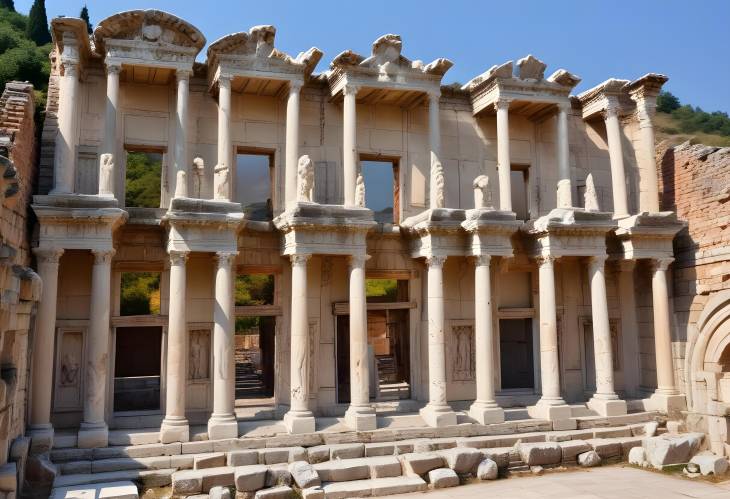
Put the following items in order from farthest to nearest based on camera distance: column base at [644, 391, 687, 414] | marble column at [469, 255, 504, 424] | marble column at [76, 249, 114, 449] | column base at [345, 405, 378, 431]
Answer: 1. column base at [644, 391, 687, 414]
2. marble column at [469, 255, 504, 424]
3. column base at [345, 405, 378, 431]
4. marble column at [76, 249, 114, 449]

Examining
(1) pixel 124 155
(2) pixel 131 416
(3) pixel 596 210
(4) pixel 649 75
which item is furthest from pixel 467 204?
(2) pixel 131 416

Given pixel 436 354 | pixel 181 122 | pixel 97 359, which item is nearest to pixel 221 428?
pixel 97 359

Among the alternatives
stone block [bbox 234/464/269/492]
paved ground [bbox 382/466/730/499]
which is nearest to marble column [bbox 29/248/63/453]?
stone block [bbox 234/464/269/492]

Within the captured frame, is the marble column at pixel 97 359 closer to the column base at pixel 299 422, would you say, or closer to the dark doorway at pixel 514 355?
the column base at pixel 299 422

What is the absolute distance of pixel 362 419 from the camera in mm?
13305

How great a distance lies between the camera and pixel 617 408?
14.8 m

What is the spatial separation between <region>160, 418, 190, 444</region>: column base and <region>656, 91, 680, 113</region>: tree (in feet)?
237

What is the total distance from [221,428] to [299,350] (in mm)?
2245

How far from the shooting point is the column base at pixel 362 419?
13.3 meters

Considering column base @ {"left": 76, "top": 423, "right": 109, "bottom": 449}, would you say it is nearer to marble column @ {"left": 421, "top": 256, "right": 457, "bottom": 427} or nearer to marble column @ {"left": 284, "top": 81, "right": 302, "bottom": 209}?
marble column @ {"left": 284, "top": 81, "right": 302, "bottom": 209}

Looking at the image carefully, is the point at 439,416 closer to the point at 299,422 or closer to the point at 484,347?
the point at 484,347

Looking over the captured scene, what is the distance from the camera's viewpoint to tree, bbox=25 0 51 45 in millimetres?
41500

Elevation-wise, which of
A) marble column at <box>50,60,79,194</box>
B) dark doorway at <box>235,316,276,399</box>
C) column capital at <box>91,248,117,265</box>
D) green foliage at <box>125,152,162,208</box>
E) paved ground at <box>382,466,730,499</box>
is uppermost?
green foliage at <box>125,152,162,208</box>

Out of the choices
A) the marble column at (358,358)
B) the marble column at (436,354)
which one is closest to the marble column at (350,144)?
the marble column at (358,358)
